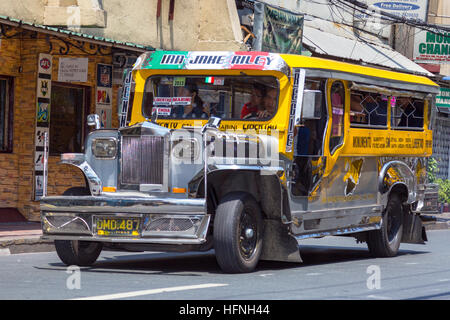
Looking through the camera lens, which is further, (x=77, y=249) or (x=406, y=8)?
(x=406, y=8)

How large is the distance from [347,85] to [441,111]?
18.8 meters

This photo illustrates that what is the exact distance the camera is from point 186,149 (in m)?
9.96

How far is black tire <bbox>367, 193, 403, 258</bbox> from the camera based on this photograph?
13273 millimetres

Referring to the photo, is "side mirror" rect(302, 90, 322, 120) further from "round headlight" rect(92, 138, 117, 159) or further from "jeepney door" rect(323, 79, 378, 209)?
"round headlight" rect(92, 138, 117, 159)

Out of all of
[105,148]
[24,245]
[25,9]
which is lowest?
[24,245]

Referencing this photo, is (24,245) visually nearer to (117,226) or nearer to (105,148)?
(105,148)

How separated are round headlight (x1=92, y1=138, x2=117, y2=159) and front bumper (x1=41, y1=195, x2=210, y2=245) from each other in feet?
1.52

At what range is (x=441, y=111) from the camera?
1188 inches

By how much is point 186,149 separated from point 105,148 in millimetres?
957

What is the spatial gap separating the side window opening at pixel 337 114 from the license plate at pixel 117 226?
300cm

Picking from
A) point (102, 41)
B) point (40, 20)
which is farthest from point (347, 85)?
point (40, 20)

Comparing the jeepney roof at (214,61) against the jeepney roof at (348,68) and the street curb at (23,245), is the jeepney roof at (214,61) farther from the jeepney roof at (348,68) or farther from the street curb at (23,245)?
the street curb at (23,245)

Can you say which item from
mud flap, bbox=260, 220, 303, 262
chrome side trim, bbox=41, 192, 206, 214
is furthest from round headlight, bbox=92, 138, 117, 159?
mud flap, bbox=260, 220, 303, 262

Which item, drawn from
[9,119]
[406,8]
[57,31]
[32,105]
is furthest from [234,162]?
[406,8]
